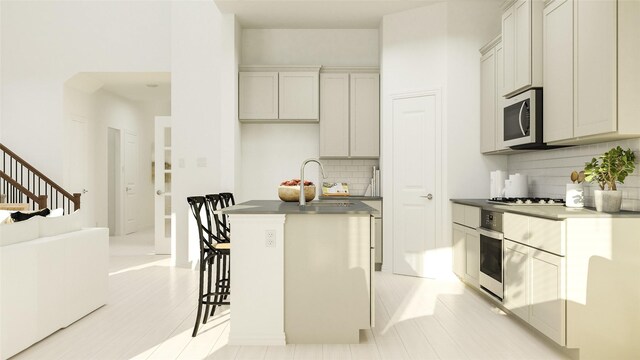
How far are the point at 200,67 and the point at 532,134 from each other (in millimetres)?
4223

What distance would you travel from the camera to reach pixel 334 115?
6234 millimetres

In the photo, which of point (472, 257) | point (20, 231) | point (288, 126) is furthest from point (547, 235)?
point (288, 126)

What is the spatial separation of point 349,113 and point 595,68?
11.0ft

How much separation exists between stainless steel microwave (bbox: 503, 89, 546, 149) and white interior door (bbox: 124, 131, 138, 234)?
810cm

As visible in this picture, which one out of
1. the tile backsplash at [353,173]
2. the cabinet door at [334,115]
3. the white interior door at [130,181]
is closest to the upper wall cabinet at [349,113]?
the cabinet door at [334,115]

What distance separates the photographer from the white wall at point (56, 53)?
721 cm

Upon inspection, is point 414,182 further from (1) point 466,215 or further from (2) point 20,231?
(2) point 20,231

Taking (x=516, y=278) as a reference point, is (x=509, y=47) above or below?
above

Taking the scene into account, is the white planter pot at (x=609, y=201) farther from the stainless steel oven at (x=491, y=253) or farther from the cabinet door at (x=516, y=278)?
the stainless steel oven at (x=491, y=253)

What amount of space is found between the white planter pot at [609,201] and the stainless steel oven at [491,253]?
2.72ft

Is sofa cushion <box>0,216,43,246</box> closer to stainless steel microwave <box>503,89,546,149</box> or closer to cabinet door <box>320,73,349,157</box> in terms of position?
cabinet door <box>320,73,349,157</box>

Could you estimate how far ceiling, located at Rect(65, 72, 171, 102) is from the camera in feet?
24.2

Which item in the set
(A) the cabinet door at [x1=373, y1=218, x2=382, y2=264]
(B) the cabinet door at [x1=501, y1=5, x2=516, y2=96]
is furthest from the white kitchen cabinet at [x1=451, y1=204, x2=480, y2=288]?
(B) the cabinet door at [x1=501, y1=5, x2=516, y2=96]

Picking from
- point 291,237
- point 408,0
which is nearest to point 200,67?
point 408,0
